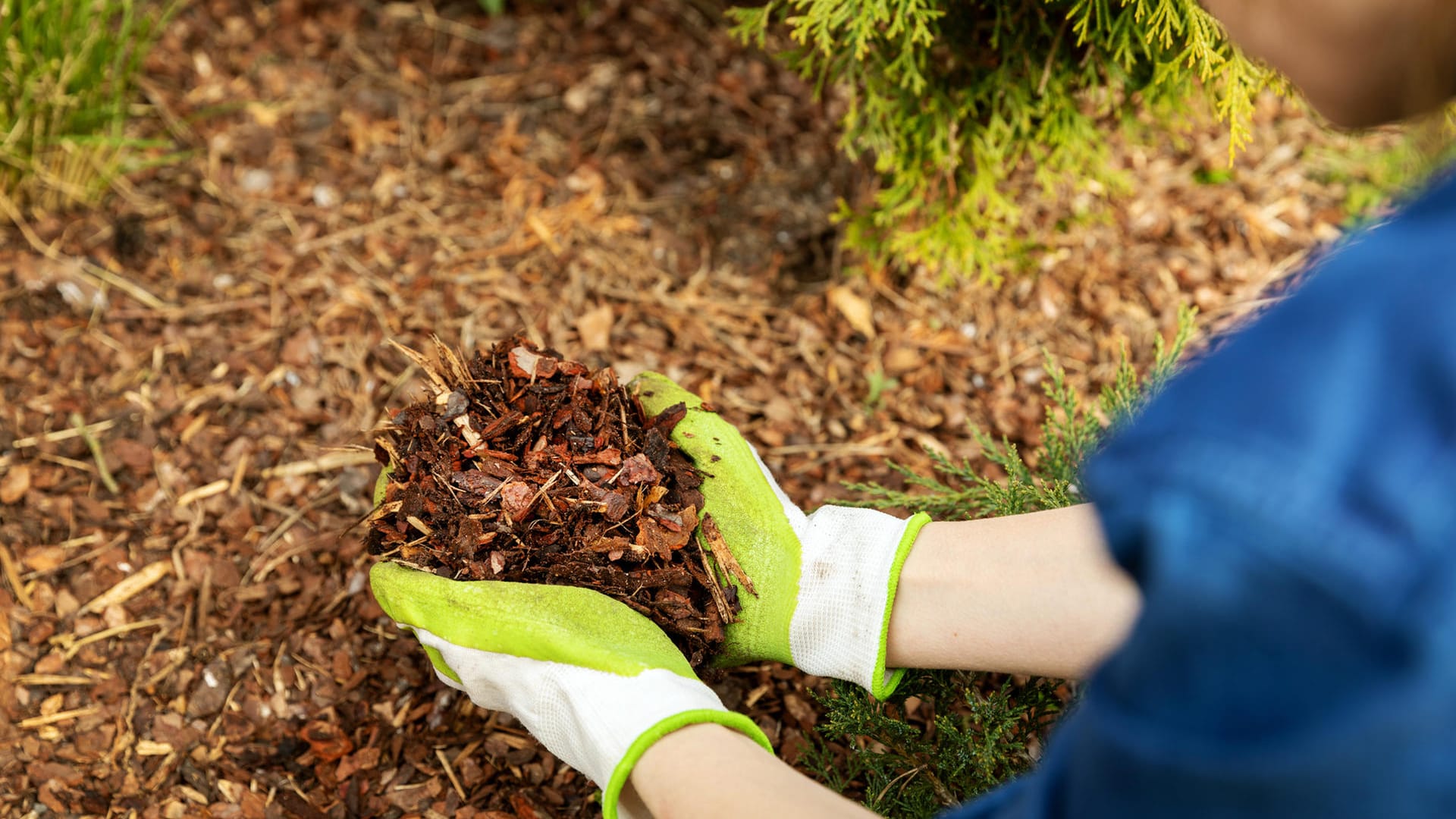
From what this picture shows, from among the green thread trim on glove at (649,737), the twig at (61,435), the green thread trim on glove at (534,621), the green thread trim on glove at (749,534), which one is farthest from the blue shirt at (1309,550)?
the twig at (61,435)

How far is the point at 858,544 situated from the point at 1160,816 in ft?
3.40

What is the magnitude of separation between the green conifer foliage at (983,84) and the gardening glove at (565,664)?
1173mm

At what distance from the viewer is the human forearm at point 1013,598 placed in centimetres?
155

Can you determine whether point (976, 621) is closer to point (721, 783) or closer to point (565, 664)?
point (721, 783)

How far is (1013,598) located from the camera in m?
1.60

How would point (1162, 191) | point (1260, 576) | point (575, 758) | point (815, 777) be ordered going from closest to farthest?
1. point (1260, 576)
2. point (575, 758)
3. point (815, 777)
4. point (1162, 191)

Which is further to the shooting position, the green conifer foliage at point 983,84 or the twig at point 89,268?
the twig at point 89,268

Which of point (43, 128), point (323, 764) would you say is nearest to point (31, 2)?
point (43, 128)

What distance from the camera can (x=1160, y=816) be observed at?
2.43ft

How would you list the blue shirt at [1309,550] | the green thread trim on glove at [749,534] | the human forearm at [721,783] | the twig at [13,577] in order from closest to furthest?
the blue shirt at [1309,550] < the human forearm at [721,783] < the green thread trim on glove at [749,534] < the twig at [13,577]

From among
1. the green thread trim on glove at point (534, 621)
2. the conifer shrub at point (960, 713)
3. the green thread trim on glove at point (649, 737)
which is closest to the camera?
the green thread trim on glove at point (649, 737)

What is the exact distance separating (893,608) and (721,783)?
1.73 ft

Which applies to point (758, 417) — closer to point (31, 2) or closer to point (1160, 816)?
point (1160, 816)

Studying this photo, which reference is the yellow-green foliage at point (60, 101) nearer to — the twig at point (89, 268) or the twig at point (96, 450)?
the twig at point (89, 268)
